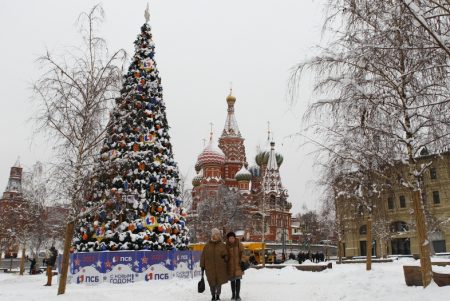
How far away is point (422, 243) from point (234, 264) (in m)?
4.16

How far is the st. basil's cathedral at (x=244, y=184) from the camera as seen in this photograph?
62750 mm

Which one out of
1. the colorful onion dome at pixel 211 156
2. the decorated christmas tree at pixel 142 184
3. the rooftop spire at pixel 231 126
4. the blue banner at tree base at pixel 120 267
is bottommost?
the blue banner at tree base at pixel 120 267

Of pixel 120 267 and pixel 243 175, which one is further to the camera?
pixel 243 175

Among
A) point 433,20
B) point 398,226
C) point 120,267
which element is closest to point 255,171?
point 398,226

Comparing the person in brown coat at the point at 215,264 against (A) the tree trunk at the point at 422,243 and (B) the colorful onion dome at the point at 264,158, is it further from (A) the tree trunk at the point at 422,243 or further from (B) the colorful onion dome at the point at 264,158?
(B) the colorful onion dome at the point at 264,158

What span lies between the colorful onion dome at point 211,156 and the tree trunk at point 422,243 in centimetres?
5650

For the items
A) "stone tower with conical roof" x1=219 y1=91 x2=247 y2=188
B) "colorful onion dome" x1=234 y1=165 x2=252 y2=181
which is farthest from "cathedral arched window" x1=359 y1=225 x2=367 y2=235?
"stone tower with conical roof" x1=219 y1=91 x2=247 y2=188

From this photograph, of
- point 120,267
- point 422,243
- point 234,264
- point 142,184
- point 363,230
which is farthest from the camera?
point 363,230

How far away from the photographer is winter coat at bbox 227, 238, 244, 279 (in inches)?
376

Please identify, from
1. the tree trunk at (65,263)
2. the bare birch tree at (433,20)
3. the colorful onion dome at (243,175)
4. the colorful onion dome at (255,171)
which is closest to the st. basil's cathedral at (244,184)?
the colorful onion dome at (243,175)

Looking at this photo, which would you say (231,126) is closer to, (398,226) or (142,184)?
(398,226)

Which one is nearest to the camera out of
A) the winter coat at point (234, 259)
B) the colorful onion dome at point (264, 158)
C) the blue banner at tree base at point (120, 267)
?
the winter coat at point (234, 259)

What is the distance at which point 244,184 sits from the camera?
223 ft

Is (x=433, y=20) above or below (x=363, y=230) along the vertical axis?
above
